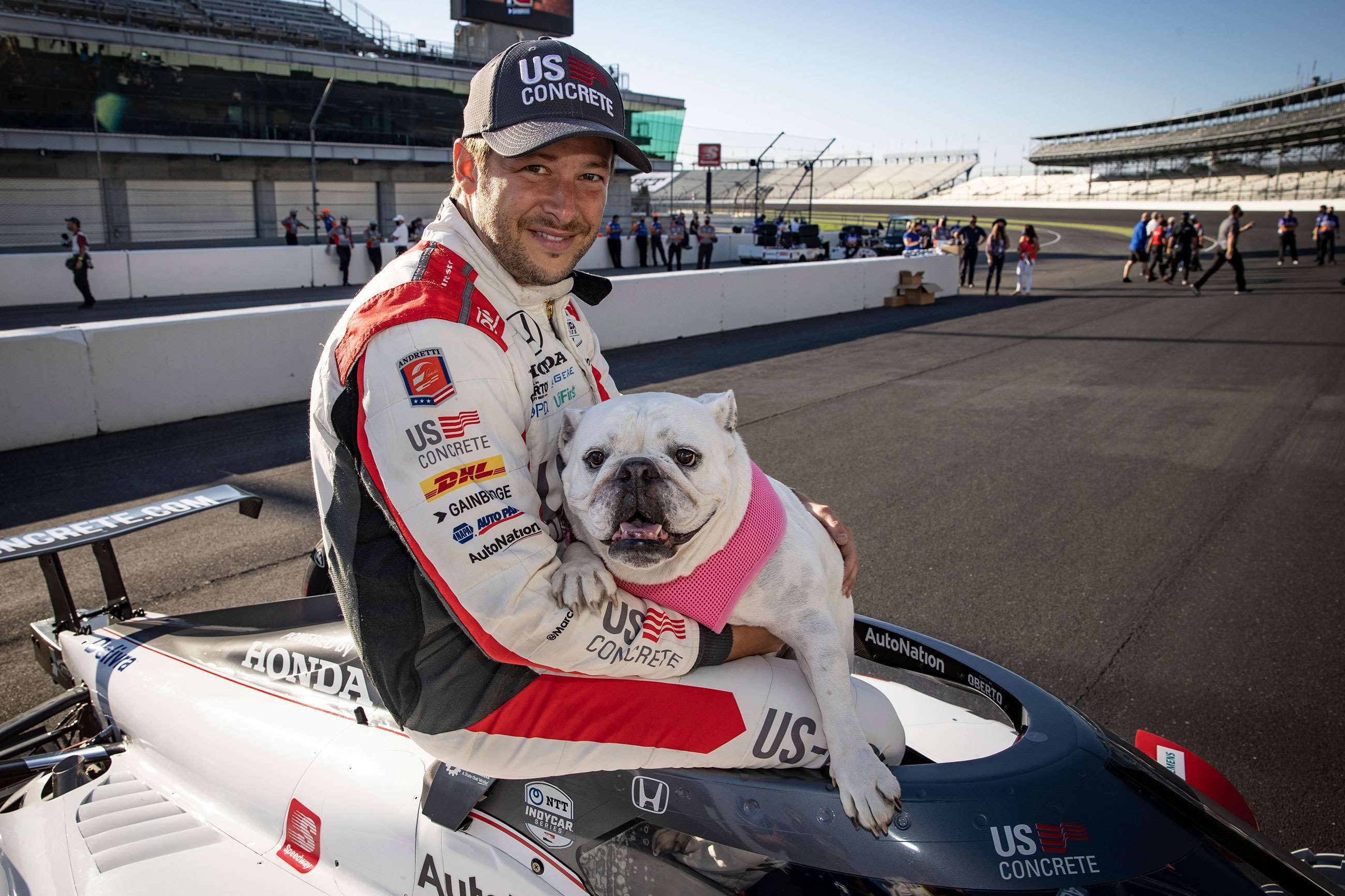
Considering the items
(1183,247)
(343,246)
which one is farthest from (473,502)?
(1183,247)

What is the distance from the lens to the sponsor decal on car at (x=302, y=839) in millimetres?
2154

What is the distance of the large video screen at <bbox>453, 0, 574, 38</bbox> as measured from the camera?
3925 cm

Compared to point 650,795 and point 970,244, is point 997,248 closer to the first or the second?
point 970,244

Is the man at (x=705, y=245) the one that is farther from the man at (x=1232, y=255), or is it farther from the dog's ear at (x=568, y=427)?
the dog's ear at (x=568, y=427)

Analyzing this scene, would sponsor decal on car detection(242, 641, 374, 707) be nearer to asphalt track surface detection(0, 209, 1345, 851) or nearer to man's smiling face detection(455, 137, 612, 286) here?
man's smiling face detection(455, 137, 612, 286)

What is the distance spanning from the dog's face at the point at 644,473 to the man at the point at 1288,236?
36040 millimetres

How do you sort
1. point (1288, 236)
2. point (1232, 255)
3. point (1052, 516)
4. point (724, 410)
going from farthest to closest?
point (1288, 236) < point (1232, 255) < point (1052, 516) < point (724, 410)

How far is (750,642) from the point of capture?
1.95 meters

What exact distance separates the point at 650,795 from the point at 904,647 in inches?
41.3

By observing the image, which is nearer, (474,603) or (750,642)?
(474,603)

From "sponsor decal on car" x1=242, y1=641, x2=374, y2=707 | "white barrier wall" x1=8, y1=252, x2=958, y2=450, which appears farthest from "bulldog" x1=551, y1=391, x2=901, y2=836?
"white barrier wall" x1=8, y1=252, x2=958, y2=450

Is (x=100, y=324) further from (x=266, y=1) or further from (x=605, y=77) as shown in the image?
(x=266, y=1)

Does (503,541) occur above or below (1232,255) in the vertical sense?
below

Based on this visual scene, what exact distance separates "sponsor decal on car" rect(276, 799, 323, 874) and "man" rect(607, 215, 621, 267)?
3004cm
